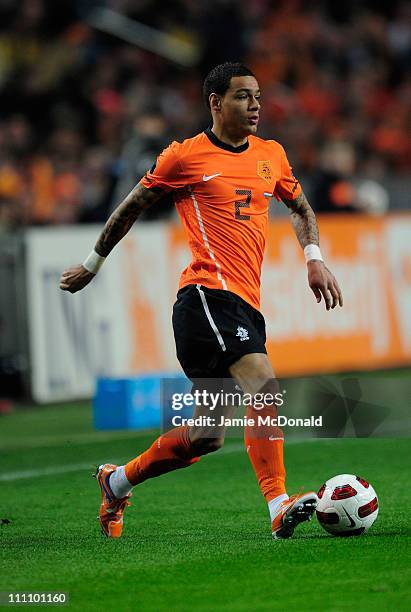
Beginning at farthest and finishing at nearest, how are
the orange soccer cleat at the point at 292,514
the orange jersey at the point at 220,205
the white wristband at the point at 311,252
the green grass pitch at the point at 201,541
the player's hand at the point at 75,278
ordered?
the player's hand at the point at 75,278
the white wristband at the point at 311,252
the orange jersey at the point at 220,205
the orange soccer cleat at the point at 292,514
the green grass pitch at the point at 201,541

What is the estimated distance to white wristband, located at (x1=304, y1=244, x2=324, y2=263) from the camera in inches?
274

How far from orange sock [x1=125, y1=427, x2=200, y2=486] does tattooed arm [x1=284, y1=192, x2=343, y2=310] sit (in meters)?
0.93

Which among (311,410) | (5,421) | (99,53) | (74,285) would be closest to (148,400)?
(5,421)

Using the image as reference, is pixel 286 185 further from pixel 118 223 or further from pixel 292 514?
pixel 292 514

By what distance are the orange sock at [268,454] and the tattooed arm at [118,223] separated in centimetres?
111

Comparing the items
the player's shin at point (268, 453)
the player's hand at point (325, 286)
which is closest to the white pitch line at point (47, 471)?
the player's shin at point (268, 453)

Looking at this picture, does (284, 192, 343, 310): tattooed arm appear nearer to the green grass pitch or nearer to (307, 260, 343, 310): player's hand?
(307, 260, 343, 310): player's hand

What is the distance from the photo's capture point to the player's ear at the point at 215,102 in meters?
6.96

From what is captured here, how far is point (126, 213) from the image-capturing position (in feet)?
23.0

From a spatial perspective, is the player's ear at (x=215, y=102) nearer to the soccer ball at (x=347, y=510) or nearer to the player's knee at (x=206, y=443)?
the player's knee at (x=206, y=443)

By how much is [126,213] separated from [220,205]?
480 mm

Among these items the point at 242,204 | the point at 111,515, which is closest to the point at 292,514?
the point at 111,515

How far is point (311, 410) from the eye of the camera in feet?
27.0

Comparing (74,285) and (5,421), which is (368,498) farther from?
(5,421)
